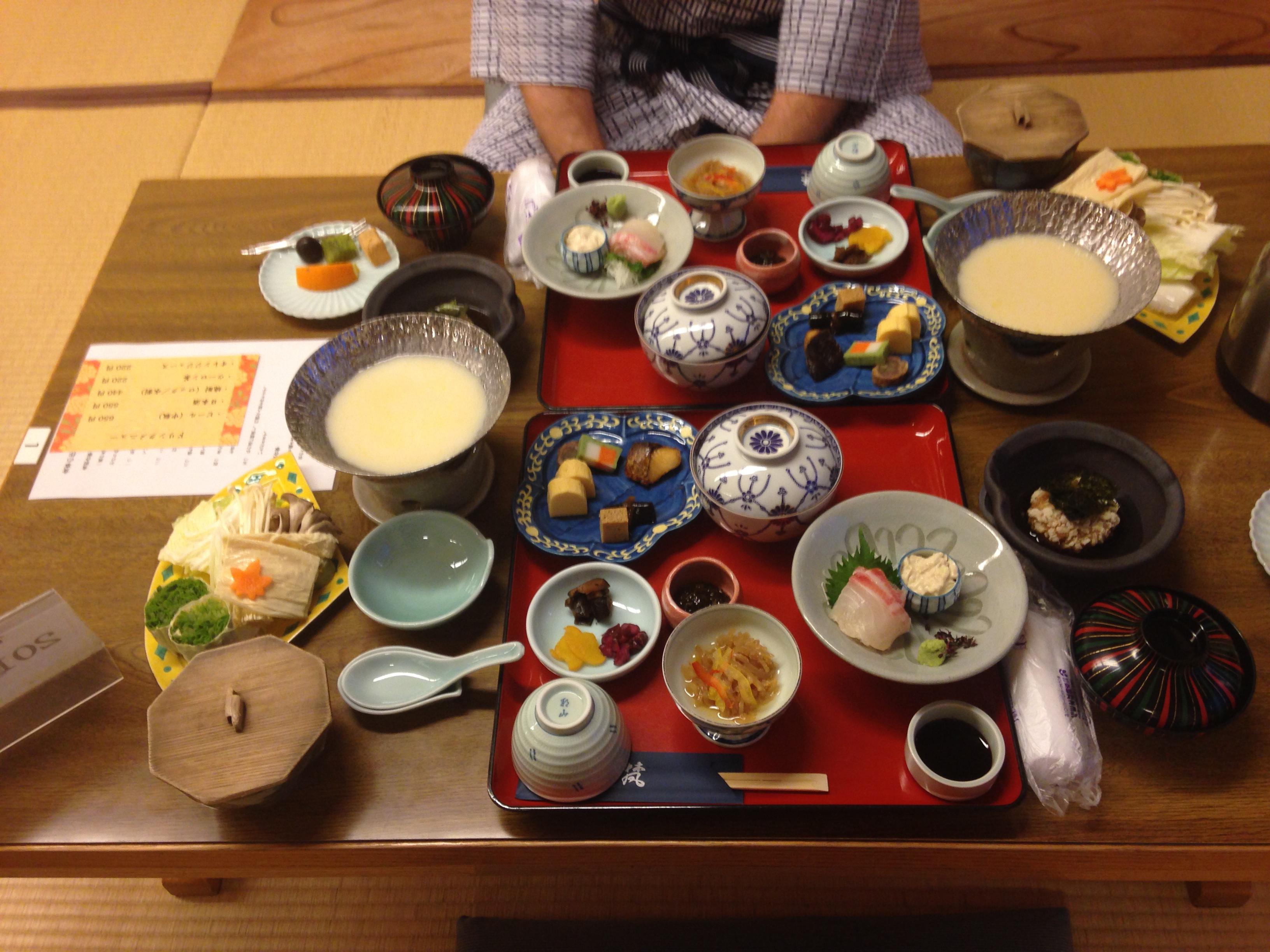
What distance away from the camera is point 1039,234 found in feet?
5.17

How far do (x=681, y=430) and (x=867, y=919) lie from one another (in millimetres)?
1025

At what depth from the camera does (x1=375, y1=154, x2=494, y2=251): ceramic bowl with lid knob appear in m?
1.81

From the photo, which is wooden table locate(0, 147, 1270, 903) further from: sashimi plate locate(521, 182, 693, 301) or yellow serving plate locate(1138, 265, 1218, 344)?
sashimi plate locate(521, 182, 693, 301)

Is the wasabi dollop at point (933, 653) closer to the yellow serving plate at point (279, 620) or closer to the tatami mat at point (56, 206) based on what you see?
the yellow serving plate at point (279, 620)

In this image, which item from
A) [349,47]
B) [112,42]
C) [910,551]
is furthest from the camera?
[112,42]

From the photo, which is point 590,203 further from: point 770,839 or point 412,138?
point 412,138

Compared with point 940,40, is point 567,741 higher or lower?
lower

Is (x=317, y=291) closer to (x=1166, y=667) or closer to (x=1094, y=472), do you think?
(x=1094, y=472)

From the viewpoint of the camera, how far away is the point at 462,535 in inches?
55.1

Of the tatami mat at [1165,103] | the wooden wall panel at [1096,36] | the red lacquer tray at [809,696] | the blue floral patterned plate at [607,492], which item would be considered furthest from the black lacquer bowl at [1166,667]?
the wooden wall panel at [1096,36]

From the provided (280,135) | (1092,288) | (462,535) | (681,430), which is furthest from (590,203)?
(280,135)

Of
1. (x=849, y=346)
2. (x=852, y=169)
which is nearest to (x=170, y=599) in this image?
(x=849, y=346)

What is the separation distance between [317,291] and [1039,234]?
1.55 meters

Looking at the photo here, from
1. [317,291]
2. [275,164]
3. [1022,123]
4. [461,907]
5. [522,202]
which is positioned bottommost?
[461,907]
